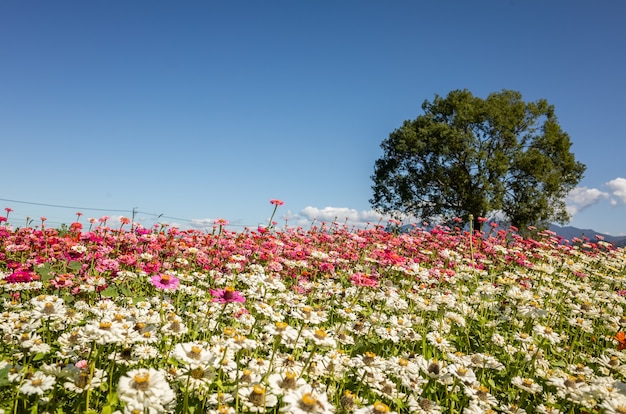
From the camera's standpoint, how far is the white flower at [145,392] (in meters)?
1.83

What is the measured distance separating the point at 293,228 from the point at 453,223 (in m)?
16.4

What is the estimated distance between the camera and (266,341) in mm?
3459

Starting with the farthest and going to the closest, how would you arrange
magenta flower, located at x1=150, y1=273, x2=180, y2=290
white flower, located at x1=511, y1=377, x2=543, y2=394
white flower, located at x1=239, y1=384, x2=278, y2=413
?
1. white flower, located at x1=511, y1=377, x2=543, y2=394
2. magenta flower, located at x1=150, y1=273, x2=180, y2=290
3. white flower, located at x1=239, y1=384, x2=278, y2=413

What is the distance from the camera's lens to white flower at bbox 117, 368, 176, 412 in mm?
1835

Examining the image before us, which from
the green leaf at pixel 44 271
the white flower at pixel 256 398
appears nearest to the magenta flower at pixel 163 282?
the white flower at pixel 256 398

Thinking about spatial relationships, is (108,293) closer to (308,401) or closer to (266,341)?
(266,341)

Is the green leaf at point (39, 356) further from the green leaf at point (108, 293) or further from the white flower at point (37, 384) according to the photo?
the green leaf at point (108, 293)

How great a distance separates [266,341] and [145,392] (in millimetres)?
1658

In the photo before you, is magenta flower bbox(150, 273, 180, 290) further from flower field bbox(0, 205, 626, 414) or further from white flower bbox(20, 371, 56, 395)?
white flower bbox(20, 371, 56, 395)

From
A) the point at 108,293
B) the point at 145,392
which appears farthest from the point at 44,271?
the point at 145,392

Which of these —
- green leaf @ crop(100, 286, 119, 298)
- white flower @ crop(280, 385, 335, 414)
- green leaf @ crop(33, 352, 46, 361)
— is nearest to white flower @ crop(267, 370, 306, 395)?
white flower @ crop(280, 385, 335, 414)

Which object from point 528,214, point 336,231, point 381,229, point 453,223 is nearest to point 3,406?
point 336,231

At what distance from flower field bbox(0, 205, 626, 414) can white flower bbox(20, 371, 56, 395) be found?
0.01 metres

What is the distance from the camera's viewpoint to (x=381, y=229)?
1077 cm
